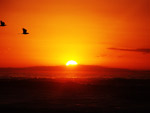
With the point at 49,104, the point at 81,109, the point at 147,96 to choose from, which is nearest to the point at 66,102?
the point at 49,104

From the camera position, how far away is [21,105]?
33.7 metres

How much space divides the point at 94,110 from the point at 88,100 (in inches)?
250

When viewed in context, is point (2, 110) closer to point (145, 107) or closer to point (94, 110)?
point (94, 110)

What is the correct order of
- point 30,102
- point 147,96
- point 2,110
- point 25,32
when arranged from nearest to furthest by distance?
point 2,110, point 25,32, point 30,102, point 147,96

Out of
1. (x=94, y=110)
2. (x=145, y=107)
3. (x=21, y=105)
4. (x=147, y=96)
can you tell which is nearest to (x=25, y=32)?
(x=21, y=105)

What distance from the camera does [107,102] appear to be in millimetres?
36312

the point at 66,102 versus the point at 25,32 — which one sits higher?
the point at 25,32

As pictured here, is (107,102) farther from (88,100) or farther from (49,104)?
(49,104)

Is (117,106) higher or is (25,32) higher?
(25,32)

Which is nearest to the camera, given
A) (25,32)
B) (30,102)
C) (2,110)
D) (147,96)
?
(2,110)

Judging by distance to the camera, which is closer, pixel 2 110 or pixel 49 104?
pixel 2 110

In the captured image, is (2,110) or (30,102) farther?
(30,102)

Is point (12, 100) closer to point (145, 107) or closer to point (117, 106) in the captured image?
point (117, 106)

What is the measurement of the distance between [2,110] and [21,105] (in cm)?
312
